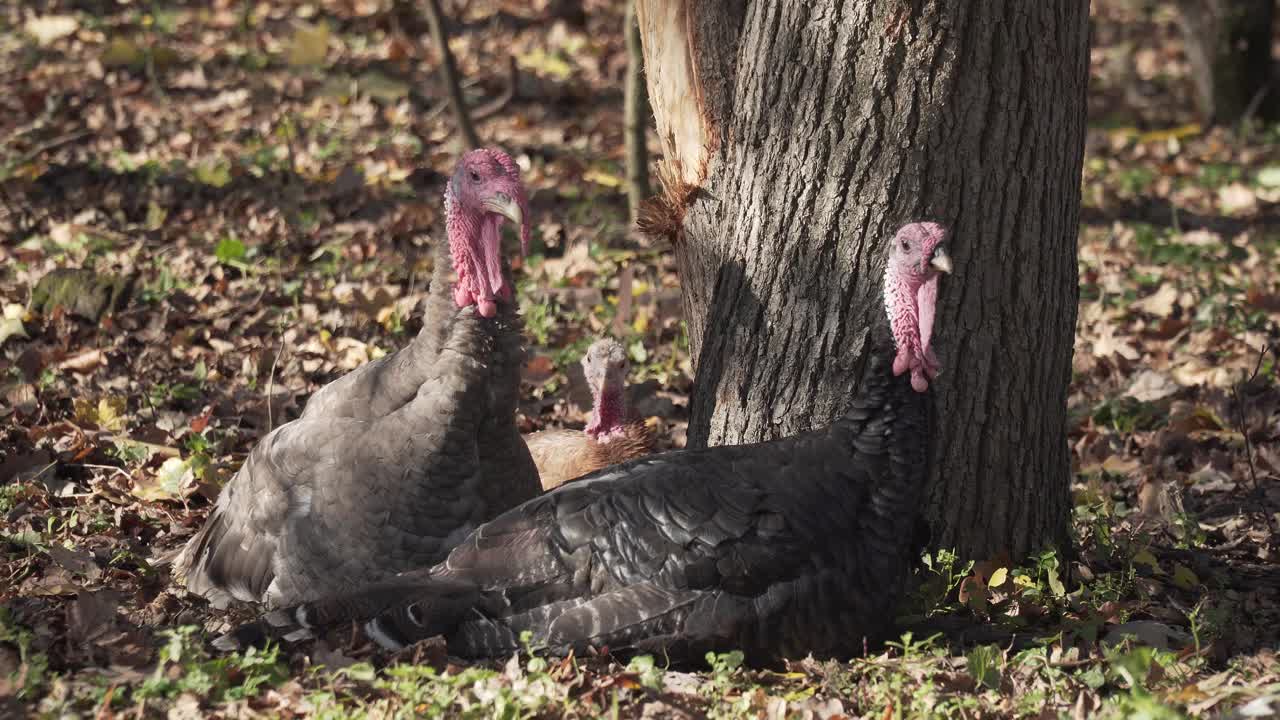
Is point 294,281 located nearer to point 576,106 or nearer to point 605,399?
point 605,399

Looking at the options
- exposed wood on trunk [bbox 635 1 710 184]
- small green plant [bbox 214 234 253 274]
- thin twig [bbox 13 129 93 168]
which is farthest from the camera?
thin twig [bbox 13 129 93 168]

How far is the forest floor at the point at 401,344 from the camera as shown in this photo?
12.3 feet

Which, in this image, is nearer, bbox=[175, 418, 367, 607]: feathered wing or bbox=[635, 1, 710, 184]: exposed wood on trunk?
bbox=[175, 418, 367, 607]: feathered wing

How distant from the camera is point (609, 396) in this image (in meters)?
5.59

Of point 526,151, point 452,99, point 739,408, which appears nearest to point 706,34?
point 739,408

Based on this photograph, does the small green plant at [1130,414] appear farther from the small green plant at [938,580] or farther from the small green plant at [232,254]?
the small green plant at [232,254]

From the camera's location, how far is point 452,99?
865 centimetres

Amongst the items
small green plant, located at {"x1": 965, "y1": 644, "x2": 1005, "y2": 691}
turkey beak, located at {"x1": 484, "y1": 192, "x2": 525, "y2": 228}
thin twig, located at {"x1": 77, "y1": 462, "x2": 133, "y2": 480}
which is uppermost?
turkey beak, located at {"x1": 484, "y1": 192, "x2": 525, "y2": 228}

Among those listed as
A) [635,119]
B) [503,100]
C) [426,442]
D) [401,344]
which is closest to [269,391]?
[401,344]

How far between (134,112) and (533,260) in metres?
3.86

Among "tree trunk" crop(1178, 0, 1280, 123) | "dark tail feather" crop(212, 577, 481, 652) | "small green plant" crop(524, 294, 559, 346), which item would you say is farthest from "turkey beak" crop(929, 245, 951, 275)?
"tree trunk" crop(1178, 0, 1280, 123)

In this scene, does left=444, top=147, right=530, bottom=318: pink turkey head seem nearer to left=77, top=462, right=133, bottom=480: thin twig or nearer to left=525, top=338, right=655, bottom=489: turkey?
left=525, top=338, right=655, bottom=489: turkey

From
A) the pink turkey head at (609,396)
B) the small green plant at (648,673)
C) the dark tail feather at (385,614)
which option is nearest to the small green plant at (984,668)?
the small green plant at (648,673)

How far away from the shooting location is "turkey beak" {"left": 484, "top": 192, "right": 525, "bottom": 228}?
14.3 feet
